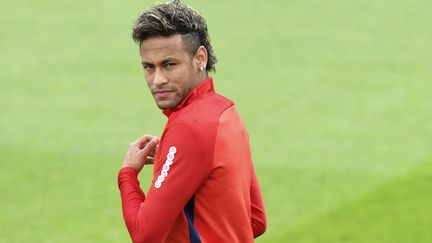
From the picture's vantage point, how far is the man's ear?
160 inches

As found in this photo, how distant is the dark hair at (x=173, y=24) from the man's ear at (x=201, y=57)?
2cm

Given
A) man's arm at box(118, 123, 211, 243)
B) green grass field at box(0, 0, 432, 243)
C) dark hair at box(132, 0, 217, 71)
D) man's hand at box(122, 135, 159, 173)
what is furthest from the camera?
green grass field at box(0, 0, 432, 243)

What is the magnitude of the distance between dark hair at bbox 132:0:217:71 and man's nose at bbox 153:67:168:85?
127 mm

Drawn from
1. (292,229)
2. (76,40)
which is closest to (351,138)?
(292,229)

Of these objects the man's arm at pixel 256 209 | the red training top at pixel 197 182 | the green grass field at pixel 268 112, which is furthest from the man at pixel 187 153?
the green grass field at pixel 268 112

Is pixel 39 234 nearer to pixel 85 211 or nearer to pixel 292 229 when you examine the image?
pixel 85 211

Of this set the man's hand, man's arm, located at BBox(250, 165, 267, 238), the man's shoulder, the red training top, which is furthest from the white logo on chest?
man's arm, located at BBox(250, 165, 267, 238)

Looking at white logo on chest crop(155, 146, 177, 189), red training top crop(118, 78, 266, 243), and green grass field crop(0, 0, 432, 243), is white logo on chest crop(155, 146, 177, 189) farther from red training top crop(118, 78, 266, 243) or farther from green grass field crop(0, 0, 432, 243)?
green grass field crop(0, 0, 432, 243)

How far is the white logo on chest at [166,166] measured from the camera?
12.5 feet

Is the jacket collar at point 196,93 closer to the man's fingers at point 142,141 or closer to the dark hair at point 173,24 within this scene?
the dark hair at point 173,24

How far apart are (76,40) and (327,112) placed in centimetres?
297

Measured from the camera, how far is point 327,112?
9273 millimetres

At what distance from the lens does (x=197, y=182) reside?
381 cm

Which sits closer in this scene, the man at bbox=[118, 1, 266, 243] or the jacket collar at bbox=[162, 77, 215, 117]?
the man at bbox=[118, 1, 266, 243]
